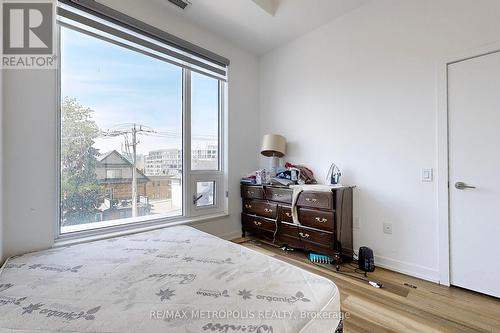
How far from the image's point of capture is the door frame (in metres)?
2.04

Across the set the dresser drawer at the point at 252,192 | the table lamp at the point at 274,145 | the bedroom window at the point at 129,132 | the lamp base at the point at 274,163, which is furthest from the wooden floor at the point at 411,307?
the bedroom window at the point at 129,132

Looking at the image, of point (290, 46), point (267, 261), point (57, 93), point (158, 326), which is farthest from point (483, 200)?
point (57, 93)

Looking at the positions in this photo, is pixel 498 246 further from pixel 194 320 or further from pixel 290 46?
pixel 290 46

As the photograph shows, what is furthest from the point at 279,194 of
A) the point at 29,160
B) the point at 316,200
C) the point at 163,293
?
the point at 29,160

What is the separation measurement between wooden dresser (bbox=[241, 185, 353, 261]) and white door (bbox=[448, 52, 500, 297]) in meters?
0.92

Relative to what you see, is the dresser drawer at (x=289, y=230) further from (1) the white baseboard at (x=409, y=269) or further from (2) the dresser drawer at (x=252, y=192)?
(1) the white baseboard at (x=409, y=269)

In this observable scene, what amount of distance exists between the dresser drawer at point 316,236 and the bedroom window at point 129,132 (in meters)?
1.24

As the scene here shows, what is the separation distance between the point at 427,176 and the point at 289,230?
1.55 m

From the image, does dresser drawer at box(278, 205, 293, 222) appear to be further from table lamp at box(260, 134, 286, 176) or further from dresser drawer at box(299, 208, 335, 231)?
table lamp at box(260, 134, 286, 176)

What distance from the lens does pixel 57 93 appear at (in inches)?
76.0

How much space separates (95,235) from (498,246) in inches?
138

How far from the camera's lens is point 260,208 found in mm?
3119

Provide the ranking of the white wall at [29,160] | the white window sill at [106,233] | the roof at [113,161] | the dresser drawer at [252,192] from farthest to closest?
1. the dresser drawer at [252,192]
2. the roof at [113,161]
3. the white window sill at [106,233]
4. the white wall at [29,160]

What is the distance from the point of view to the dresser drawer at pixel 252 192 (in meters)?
3.11
